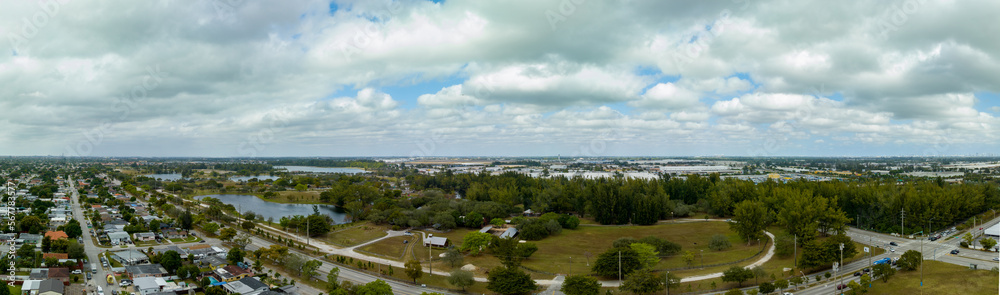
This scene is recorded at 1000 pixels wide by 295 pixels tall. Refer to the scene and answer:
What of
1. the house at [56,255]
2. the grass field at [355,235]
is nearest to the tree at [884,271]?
the grass field at [355,235]

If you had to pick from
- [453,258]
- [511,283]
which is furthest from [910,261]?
[453,258]

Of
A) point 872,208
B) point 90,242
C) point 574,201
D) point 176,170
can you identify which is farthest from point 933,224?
point 176,170

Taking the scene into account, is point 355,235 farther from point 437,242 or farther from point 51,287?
point 51,287

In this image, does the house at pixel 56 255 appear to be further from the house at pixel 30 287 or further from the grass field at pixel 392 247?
the grass field at pixel 392 247

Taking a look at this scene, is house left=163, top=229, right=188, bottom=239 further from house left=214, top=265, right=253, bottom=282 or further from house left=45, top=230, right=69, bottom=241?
house left=214, top=265, right=253, bottom=282

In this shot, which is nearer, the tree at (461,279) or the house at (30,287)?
the house at (30,287)

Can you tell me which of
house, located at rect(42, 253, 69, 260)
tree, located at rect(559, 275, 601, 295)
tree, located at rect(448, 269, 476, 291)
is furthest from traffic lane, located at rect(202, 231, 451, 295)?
house, located at rect(42, 253, 69, 260)
